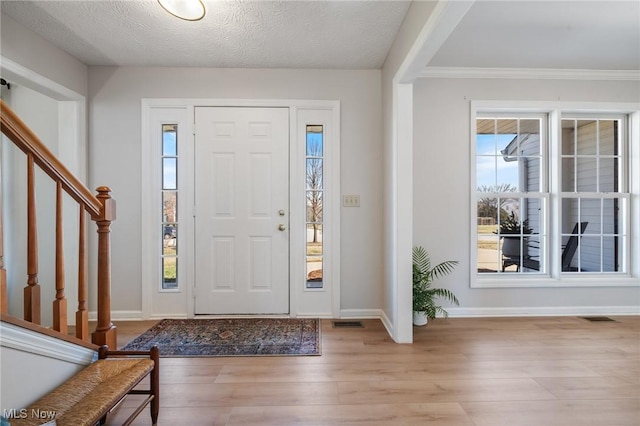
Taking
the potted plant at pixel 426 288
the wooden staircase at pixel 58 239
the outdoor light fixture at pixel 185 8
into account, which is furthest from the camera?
the potted plant at pixel 426 288

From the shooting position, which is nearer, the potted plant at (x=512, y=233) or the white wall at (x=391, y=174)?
the white wall at (x=391, y=174)

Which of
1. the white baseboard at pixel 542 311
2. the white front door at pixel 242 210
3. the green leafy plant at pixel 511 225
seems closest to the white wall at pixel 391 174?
the white baseboard at pixel 542 311

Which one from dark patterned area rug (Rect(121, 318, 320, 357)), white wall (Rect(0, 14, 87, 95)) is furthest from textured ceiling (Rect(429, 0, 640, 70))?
white wall (Rect(0, 14, 87, 95))

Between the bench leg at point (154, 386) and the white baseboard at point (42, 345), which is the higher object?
the white baseboard at point (42, 345)

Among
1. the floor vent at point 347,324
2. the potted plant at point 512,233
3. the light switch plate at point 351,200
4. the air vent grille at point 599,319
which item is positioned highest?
the light switch plate at point 351,200

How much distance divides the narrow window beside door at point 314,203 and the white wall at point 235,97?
23 cm

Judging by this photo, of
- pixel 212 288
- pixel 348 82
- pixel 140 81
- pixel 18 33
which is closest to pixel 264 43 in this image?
pixel 348 82

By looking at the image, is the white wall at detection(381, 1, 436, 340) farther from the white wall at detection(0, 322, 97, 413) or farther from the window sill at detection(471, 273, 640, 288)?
the white wall at detection(0, 322, 97, 413)

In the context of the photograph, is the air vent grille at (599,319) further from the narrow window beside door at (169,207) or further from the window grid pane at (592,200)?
the narrow window beside door at (169,207)

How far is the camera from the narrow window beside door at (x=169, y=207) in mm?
3043

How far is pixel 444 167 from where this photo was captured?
3.06 m

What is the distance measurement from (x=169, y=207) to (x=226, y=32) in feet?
5.53

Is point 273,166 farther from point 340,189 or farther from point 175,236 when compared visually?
point 175,236

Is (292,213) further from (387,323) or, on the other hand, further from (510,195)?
(510,195)
